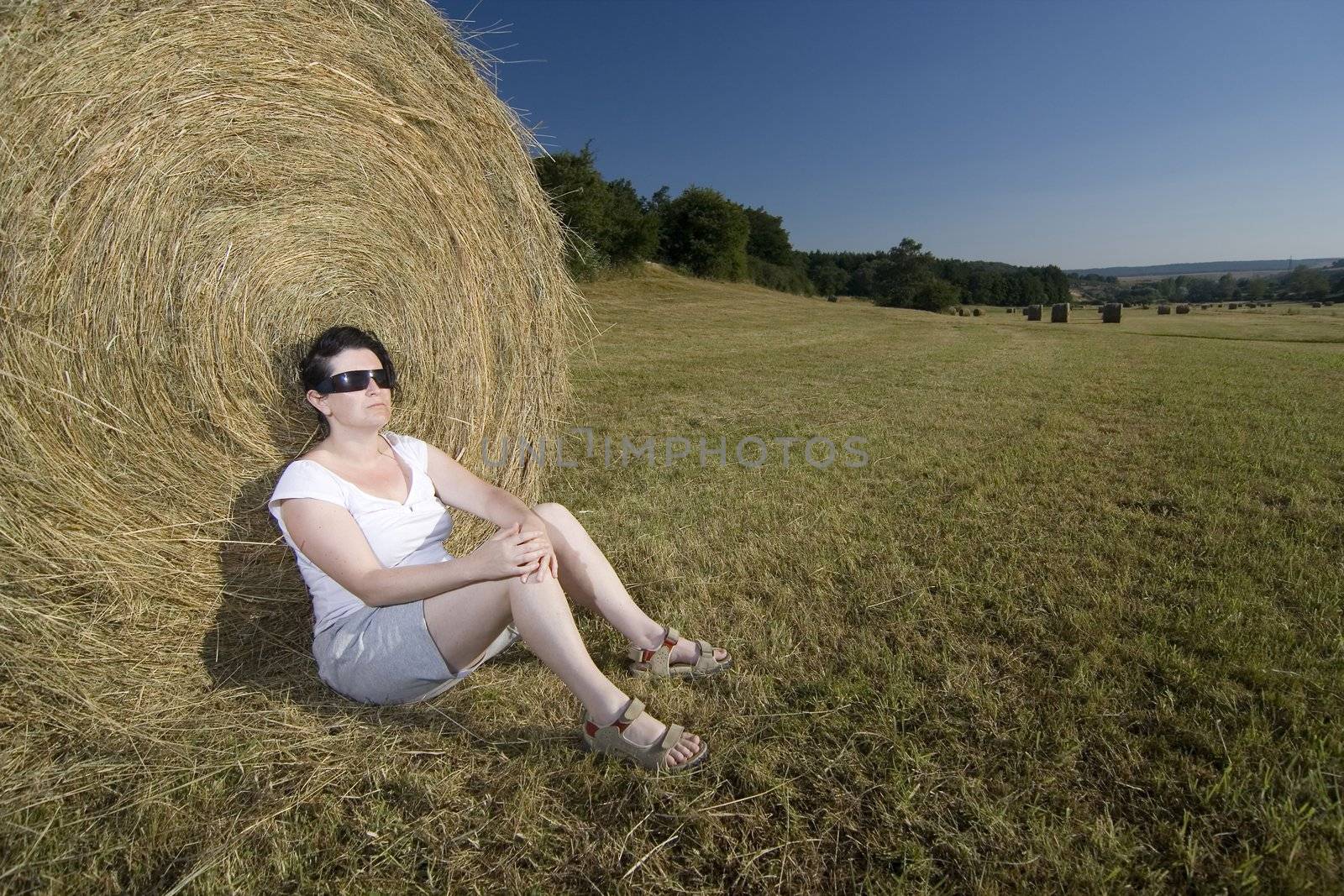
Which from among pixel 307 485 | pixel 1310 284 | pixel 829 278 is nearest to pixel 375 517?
pixel 307 485

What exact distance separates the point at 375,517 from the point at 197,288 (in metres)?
1.10

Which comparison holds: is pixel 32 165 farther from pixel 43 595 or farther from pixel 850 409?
pixel 850 409

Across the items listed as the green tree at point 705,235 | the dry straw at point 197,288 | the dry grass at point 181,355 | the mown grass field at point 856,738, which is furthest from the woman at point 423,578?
the green tree at point 705,235

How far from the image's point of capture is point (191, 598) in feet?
7.75

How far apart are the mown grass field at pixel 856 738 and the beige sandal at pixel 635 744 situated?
5 centimetres

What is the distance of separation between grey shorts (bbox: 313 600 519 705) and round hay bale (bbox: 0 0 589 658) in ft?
2.03

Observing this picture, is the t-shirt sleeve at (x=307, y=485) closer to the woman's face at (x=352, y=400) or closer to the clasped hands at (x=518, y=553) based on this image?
the woman's face at (x=352, y=400)

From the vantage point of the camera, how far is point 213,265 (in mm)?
2469

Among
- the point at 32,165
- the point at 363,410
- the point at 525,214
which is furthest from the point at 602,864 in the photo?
the point at 525,214

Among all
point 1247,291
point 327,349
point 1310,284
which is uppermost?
point 1310,284

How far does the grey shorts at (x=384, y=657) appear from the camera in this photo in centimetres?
199

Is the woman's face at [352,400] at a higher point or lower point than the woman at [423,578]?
higher

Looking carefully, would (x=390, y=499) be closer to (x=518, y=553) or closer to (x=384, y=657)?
(x=384, y=657)

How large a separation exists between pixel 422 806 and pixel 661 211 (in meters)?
40.4
